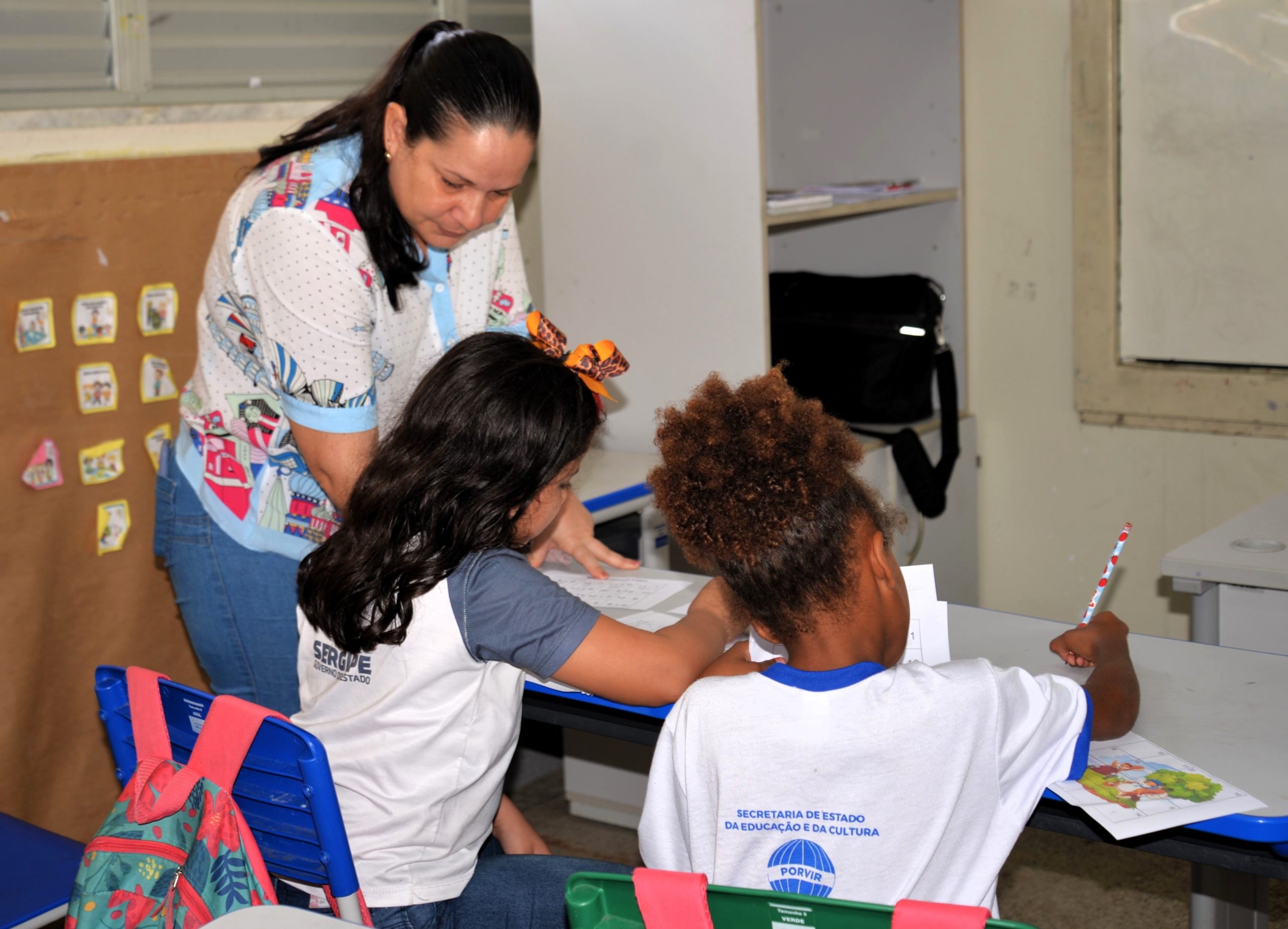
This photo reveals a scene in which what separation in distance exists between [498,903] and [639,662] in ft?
1.04

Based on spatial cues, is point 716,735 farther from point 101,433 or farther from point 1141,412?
point 1141,412

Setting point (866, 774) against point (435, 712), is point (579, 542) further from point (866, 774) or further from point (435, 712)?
point (866, 774)

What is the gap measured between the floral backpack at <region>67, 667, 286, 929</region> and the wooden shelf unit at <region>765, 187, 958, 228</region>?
1.61 m

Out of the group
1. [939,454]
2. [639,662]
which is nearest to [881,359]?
[939,454]

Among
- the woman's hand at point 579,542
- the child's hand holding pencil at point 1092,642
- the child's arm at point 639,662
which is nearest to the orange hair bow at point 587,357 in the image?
the child's arm at point 639,662

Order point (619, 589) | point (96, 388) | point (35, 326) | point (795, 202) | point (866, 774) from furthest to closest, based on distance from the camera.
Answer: point (795, 202) → point (96, 388) → point (35, 326) → point (619, 589) → point (866, 774)

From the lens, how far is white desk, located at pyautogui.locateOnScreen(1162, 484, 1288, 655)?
6.40ft

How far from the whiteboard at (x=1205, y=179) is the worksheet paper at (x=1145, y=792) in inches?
72.6

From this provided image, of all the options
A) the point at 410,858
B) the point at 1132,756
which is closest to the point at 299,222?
the point at 410,858

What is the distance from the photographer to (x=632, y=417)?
9.30 ft

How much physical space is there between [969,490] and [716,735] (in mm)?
2291

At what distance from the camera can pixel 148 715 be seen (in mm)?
1354

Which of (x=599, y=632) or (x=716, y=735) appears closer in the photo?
(x=716, y=735)

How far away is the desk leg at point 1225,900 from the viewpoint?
1.59 metres
